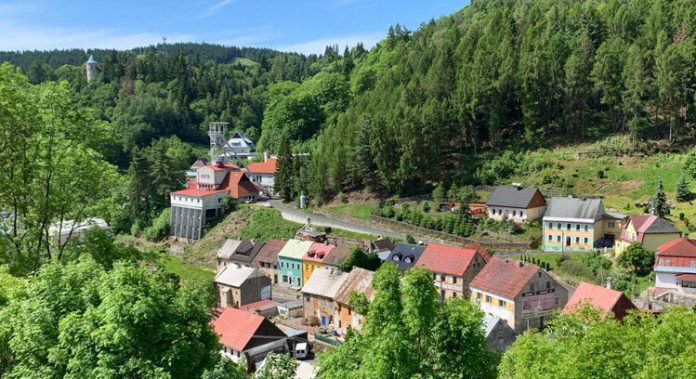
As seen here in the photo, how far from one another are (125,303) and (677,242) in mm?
32458

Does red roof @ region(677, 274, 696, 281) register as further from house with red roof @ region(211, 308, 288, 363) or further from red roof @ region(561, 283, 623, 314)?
house with red roof @ region(211, 308, 288, 363)

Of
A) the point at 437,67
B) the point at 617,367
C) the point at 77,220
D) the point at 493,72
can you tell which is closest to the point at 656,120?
the point at 493,72

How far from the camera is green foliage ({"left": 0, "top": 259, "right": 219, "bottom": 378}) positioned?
9.75 meters

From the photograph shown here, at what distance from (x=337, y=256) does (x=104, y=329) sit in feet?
110

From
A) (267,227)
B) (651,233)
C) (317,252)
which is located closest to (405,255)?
(317,252)

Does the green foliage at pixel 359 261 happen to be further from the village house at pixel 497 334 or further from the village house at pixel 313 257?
the village house at pixel 497 334

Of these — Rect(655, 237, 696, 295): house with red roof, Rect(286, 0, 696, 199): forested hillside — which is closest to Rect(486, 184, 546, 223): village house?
Rect(286, 0, 696, 199): forested hillside

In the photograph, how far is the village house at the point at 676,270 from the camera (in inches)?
1268

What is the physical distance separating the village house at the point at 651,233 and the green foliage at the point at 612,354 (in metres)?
22.8

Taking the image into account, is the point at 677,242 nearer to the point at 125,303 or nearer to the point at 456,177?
the point at 456,177

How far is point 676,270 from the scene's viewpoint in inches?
1281

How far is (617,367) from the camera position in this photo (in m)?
12.9

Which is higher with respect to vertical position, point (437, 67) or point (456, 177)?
point (437, 67)

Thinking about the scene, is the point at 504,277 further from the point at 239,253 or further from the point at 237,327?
the point at 239,253
